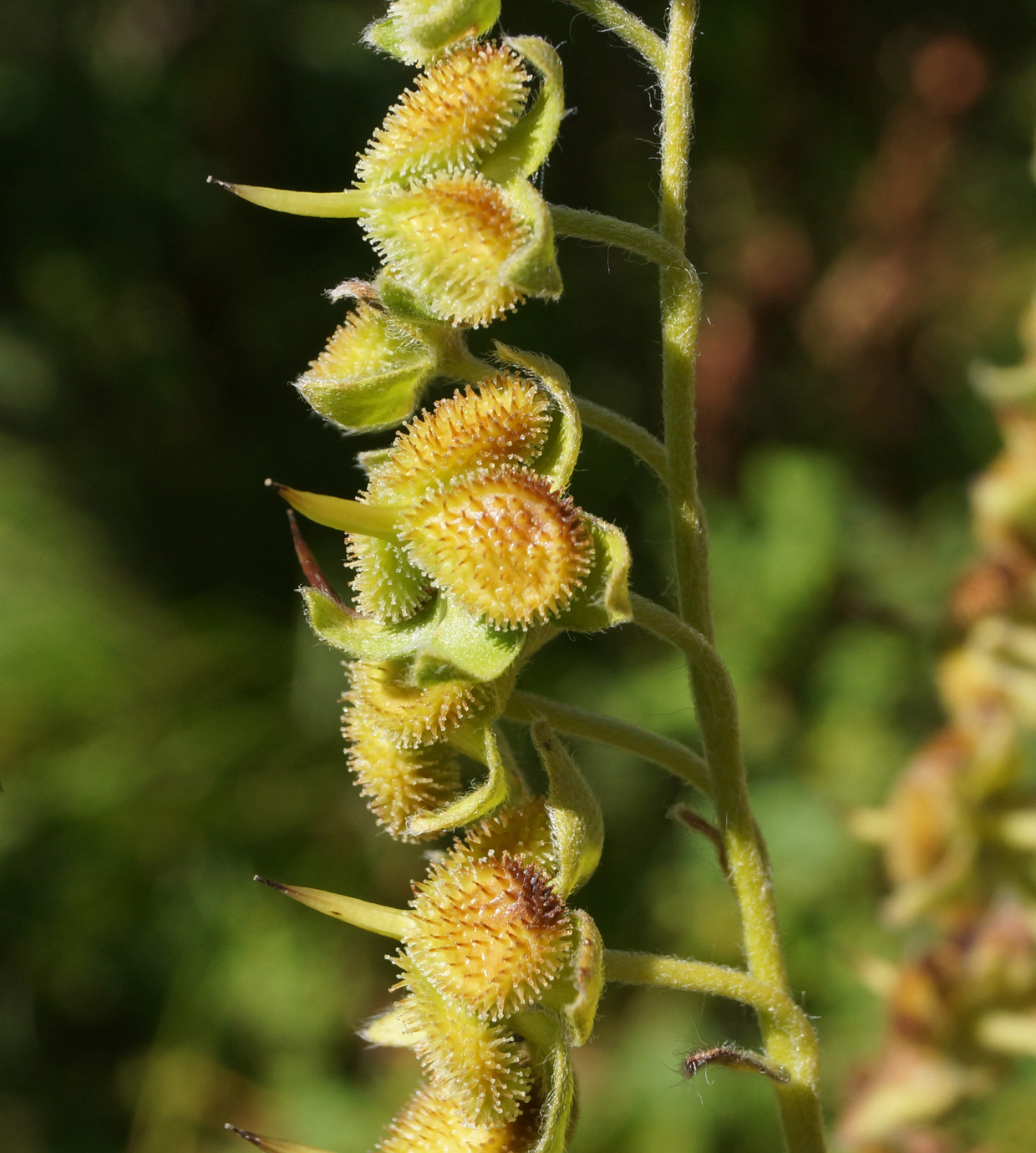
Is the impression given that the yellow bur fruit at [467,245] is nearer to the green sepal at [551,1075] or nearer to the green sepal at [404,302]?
the green sepal at [404,302]

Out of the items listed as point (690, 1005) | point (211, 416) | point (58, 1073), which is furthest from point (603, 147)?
point (58, 1073)

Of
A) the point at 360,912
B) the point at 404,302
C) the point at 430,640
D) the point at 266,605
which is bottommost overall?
the point at 266,605

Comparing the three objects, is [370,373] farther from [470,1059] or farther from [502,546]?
[470,1059]

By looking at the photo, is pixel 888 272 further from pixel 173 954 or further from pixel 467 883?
pixel 467 883

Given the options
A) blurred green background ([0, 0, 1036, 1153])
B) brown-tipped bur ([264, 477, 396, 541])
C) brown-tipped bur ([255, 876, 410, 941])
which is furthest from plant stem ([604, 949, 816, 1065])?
blurred green background ([0, 0, 1036, 1153])

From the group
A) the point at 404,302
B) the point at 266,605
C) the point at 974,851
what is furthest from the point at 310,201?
the point at 266,605

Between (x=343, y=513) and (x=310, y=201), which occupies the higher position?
(x=310, y=201)

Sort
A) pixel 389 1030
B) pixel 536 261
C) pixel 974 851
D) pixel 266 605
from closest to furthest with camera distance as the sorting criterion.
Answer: pixel 536 261
pixel 389 1030
pixel 974 851
pixel 266 605
